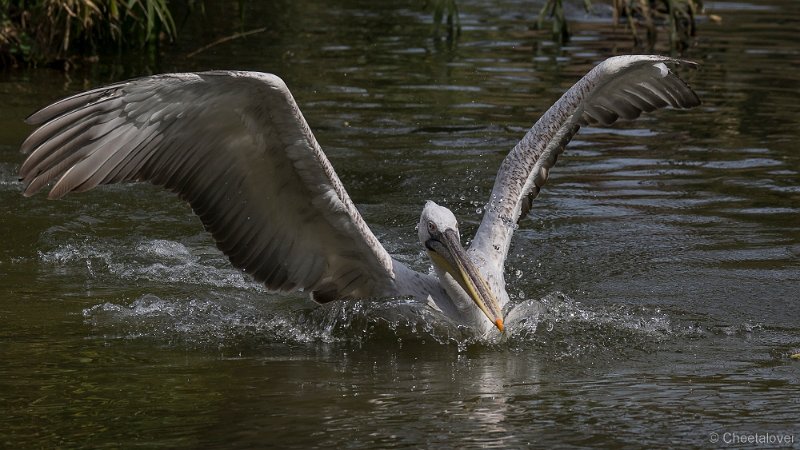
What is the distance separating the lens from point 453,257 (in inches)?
242

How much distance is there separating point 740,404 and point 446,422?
3.88 ft

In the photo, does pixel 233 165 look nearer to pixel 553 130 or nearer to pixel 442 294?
pixel 442 294

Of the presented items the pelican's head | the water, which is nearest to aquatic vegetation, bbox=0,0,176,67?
the water

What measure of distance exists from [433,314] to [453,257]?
1.17 ft

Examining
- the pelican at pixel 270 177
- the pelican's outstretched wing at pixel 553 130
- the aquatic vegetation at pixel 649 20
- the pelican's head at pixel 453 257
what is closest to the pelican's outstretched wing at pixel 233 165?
the pelican at pixel 270 177

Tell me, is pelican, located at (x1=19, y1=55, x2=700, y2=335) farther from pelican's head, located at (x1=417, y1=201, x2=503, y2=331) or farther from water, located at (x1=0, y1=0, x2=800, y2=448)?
water, located at (x1=0, y1=0, x2=800, y2=448)

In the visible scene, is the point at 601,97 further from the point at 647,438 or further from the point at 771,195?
the point at 647,438

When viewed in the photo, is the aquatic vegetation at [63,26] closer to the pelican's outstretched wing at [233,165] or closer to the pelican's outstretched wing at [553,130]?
the pelican's outstretched wing at [553,130]

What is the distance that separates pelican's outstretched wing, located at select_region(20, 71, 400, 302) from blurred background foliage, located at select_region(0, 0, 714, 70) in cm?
453

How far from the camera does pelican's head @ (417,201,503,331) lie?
604 cm

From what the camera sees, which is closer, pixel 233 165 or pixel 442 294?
pixel 233 165

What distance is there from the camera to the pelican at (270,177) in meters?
5.64

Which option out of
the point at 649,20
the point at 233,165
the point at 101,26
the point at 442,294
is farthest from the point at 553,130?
the point at 649,20

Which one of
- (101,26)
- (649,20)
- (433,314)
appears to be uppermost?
(649,20)
